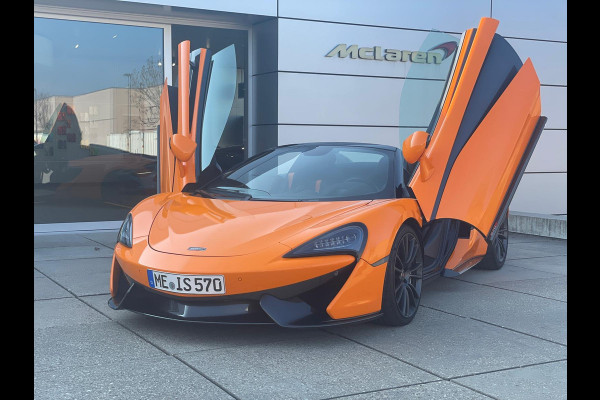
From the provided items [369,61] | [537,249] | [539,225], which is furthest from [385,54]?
[537,249]

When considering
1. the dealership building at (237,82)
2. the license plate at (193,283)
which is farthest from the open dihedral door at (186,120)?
the dealership building at (237,82)

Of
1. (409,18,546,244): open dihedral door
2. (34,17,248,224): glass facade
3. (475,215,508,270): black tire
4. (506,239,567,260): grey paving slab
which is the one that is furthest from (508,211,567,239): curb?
(34,17,248,224): glass facade

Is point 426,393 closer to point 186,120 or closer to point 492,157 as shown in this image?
point 492,157

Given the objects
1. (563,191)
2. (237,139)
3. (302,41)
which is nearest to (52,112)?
(237,139)

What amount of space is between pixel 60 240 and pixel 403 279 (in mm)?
5738

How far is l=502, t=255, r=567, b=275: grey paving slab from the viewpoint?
7391 mm

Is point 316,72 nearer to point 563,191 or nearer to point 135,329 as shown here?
point 563,191

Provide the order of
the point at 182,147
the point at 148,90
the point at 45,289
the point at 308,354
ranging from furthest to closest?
the point at 148,90 < the point at 45,289 < the point at 182,147 < the point at 308,354

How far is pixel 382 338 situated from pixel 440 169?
1.59 metres

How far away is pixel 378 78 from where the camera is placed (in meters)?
11.4

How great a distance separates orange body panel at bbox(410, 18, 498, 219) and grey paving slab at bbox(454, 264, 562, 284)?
1.57 metres

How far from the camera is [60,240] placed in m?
9.16

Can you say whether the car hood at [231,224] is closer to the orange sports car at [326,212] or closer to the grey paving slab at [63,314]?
the orange sports car at [326,212]

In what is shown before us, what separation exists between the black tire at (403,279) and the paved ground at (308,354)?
0.37ft
